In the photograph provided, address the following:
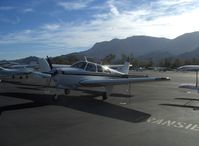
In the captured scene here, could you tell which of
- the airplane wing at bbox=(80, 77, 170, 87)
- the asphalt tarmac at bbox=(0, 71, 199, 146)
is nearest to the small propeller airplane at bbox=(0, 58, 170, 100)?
the airplane wing at bbox=(80, 77, 170, 87)

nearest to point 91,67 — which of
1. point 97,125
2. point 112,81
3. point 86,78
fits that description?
point 86,78

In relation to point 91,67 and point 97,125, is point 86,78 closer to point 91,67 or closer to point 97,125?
point 91,67

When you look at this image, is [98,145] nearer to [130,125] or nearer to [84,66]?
[130,125]

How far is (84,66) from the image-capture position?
15.4m

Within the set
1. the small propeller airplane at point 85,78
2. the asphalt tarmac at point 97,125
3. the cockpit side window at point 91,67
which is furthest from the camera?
the cockpit side window at point 91,67

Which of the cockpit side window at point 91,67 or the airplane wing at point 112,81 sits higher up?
the cockpit side window at point 91,67

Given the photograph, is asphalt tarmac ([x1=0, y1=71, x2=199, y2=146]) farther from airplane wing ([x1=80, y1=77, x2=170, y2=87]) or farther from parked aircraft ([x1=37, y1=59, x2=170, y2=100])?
parked aircraft ([x1=37, y1=59, x2=170, y2=100])

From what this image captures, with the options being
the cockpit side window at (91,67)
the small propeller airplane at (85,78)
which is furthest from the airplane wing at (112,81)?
the cockpit side window at (91,67)

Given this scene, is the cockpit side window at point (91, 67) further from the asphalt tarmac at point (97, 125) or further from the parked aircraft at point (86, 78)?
the asphalt tarmac at point (97, 125)

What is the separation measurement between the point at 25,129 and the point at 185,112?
6375 mm

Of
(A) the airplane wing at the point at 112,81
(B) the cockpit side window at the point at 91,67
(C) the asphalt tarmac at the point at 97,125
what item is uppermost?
(B) the cockpit side window at the point at 91,67

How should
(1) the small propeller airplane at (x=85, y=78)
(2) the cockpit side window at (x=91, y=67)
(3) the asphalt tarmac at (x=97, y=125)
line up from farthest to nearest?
1. (2) the cockpit side window at (x=91, y=67)
2. (1) the small propeller airplane at (x=85, y=78)
3. (3) the asphalt tarmac at (x=97, y=125)

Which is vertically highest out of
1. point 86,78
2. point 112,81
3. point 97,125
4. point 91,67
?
point 91,67

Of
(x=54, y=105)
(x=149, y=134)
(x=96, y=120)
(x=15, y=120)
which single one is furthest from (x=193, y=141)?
(x=54, y=105)
